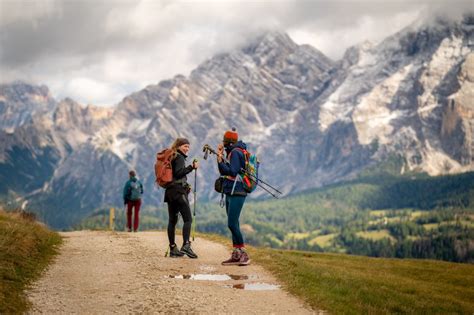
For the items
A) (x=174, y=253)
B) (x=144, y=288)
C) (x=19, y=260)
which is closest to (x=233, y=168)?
(x=174, y=253)

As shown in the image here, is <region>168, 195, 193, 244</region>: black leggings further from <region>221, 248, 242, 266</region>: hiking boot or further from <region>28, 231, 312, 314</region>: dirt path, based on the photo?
<region>221, 248, 242, 266</region>: hiking boot

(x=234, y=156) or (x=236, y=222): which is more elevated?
(x=234, y=156)

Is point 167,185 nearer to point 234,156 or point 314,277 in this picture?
point 234,156

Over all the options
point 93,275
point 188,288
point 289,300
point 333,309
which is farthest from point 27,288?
point 333,309

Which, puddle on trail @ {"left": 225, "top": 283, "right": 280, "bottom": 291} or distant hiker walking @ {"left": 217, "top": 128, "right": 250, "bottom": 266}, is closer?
puddle on trail @ {"left": 225, "top": 283, "right": 280, "bottom": 291}

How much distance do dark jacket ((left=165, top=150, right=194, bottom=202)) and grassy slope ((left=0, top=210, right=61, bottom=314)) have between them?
16.0 feet

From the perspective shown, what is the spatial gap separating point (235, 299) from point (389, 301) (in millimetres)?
4940

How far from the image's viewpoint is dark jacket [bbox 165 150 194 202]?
20.8 metres

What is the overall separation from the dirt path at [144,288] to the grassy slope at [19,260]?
350 millimetres

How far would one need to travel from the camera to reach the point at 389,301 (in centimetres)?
1625

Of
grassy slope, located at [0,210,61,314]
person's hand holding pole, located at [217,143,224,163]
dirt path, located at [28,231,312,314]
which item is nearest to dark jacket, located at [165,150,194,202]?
person's hand holding pole, located at [217,143,224,163]

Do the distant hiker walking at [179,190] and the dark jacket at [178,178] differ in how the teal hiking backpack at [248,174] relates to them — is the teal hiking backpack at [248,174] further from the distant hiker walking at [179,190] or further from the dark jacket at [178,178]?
the dark jacket at [178,178]

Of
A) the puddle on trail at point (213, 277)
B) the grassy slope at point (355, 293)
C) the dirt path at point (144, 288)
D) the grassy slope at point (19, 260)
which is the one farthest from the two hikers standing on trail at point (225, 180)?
the grassy slope at point (19, 260)

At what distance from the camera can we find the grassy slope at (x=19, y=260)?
41.2ft
